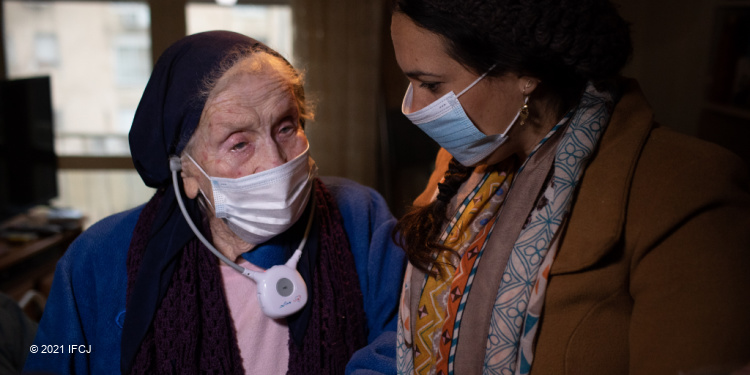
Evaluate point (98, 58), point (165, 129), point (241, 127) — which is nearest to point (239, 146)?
point (241, 127)

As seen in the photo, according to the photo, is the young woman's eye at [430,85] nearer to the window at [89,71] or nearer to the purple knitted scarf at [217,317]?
the purple knitted scarf at [217,317]

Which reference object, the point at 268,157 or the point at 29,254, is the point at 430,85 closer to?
the point at 268,157

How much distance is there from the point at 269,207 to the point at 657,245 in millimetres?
735

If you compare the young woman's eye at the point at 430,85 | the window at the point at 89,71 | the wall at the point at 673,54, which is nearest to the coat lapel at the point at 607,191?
the young woman's eye at the point at 430,85

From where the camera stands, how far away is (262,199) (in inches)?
45.5

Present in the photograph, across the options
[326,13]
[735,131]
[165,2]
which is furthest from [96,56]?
[735,131]

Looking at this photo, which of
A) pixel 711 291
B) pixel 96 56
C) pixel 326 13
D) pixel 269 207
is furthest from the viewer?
pixel 96 56

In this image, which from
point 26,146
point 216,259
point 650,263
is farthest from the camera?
point 26,146

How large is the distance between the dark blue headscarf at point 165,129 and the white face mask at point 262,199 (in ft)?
0.27

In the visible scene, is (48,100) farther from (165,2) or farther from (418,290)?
(418,290)

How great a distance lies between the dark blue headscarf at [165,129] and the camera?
1133mm

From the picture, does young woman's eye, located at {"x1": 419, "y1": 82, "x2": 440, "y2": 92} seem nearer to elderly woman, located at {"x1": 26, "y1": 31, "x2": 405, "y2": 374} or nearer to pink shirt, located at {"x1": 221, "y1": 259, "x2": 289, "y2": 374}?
elderly woman, located at {"x1": 26, "y1": 31, "x2": 405, "y2": 374}

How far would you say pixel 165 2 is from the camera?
3.74m

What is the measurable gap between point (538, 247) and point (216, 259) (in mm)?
733
